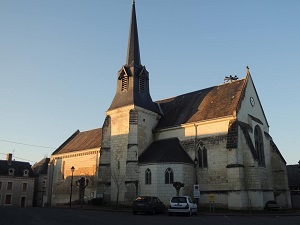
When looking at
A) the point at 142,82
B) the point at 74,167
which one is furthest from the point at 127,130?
the point at 74,167

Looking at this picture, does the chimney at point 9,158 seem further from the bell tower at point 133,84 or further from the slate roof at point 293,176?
the slate roof at point 293,176

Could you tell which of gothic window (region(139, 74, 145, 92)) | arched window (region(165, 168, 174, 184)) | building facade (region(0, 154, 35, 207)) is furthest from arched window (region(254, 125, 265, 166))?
building facade (region(0, 154, 35, 207))

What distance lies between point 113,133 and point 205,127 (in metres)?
9.89

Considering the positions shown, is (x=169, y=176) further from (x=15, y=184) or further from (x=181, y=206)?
(x=15, y=184)

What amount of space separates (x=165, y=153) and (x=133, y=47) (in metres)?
13.8

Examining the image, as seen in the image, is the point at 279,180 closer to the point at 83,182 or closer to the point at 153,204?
the point at 153,204

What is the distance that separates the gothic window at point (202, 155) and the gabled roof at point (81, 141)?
559 inches

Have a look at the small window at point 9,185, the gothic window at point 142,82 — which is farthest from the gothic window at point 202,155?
the small window at point 9,185

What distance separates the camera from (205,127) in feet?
91.2

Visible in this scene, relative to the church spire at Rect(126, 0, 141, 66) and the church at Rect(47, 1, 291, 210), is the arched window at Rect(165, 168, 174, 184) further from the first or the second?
the church spire at Rect(126, 0, 141, 66)

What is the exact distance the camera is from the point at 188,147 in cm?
2852

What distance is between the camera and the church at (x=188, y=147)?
81.0ft

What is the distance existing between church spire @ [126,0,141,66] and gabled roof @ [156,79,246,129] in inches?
251

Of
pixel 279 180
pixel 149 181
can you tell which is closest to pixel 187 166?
pixel 149 181
